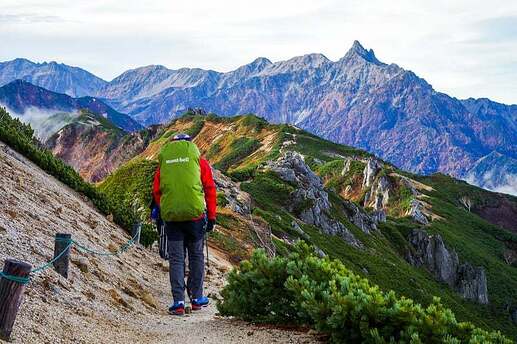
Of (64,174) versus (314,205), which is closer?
(64,174)

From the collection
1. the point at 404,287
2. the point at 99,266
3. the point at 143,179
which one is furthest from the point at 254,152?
the point at 99,266

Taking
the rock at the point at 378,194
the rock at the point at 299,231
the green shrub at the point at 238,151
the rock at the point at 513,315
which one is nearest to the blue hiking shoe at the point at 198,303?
the rock at the point at 299,231

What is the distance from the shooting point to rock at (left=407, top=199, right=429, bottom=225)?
113456 mm

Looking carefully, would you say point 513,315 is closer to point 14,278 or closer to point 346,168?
point 346,168

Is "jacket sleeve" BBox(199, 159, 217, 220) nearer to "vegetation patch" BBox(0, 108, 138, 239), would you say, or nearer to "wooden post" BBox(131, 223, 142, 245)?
"wooden post" BBox(131, 223, 142, 245)

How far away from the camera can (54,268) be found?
11070 mm

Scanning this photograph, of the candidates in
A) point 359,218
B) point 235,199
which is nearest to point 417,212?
point 359,218

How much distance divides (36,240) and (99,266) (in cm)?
170

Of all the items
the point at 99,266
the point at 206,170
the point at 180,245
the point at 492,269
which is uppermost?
the point at 206,170

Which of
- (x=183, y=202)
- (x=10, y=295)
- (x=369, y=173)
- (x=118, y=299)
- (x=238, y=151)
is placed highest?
(x=238, y=151)

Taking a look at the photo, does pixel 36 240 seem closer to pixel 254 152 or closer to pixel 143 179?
pixel 143 179

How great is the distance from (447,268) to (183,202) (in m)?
87.9

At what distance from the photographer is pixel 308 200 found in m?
63.6

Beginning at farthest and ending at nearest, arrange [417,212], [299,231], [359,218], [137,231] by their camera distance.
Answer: [417,212], [359,218], [299,231], [137,231]
